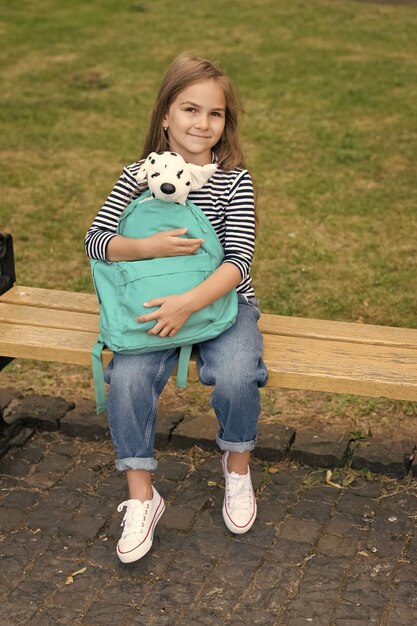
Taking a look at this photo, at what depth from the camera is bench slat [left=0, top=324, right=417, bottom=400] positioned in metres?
3.49

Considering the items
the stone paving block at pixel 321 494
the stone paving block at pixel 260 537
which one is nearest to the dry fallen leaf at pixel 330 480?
the stone paving block at pixel 321 494

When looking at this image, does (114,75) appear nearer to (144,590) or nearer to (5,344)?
(5,344)

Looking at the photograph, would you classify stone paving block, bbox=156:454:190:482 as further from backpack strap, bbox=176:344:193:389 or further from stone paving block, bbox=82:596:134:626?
stone paving block, bbox=82:596:134:626

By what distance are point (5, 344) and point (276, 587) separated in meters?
1.29

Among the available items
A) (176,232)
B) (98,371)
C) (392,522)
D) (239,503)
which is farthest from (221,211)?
(392,522)

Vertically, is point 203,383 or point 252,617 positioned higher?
point 203,383

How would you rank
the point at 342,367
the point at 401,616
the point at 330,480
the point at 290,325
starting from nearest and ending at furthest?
the point at 401,616 → the point at 342,367 → the point at 290,325 → the point at 330,480

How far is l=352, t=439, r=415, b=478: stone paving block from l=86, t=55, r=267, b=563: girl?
1.88 ft

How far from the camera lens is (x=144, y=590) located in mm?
3373

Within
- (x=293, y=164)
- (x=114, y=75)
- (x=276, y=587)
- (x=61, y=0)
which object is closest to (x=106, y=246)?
(x=276, y=587)

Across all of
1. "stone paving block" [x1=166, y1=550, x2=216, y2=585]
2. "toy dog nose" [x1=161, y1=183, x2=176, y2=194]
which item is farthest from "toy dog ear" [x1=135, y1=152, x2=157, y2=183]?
"stone paving block" [x1=166, y1=550, x2=216, y2=585]

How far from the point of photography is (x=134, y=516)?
3.53 m

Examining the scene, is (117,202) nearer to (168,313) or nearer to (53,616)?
(168,313)

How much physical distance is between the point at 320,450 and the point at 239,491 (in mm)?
537
